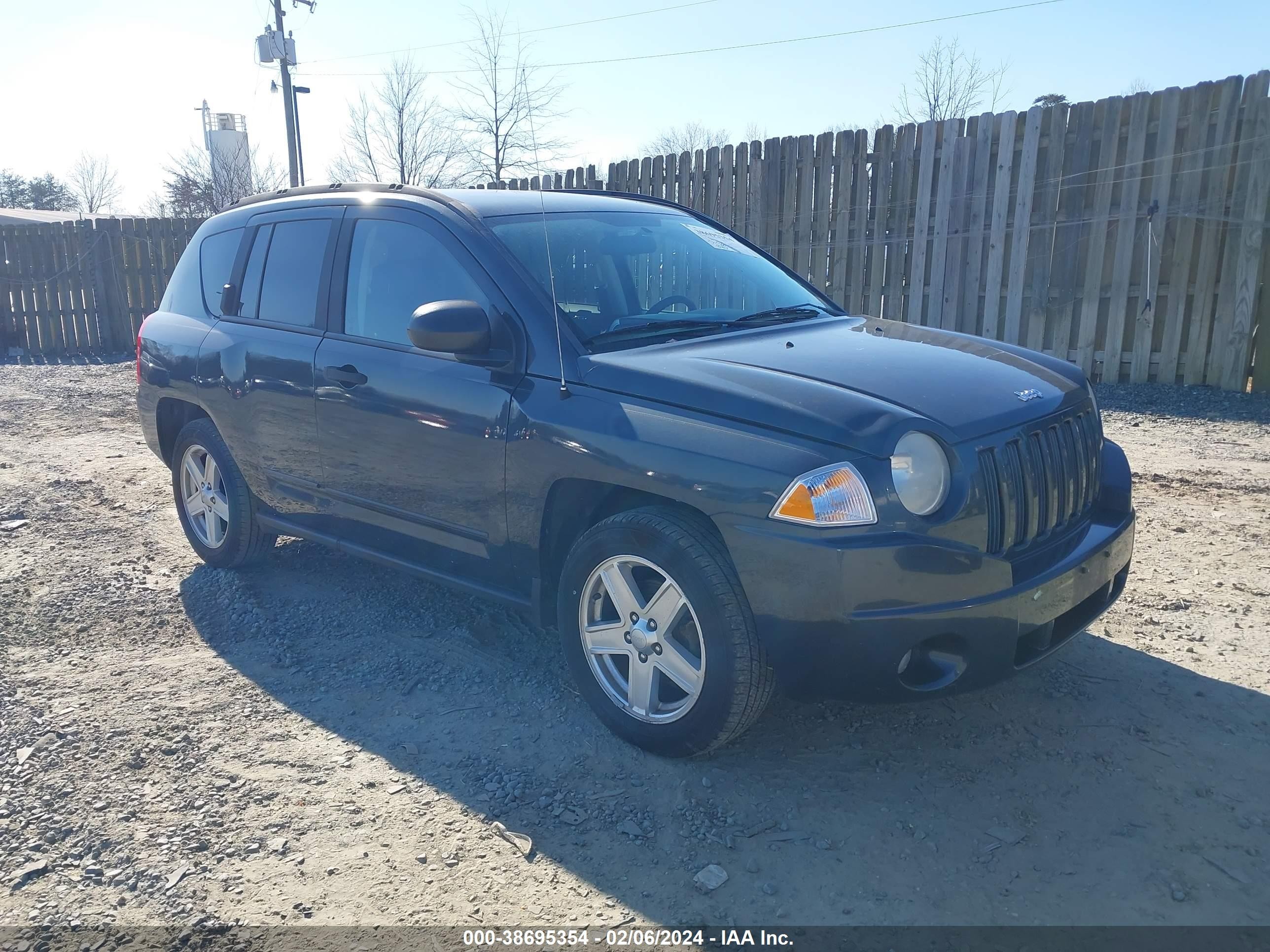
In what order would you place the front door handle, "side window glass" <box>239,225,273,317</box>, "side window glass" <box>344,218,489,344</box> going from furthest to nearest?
"side window glass" <box>239,225,273,317</box>, the front door handle, "side window glass" <box>344,218,489,344</box>

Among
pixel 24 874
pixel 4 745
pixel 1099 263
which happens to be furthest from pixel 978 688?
pixel 1099 263

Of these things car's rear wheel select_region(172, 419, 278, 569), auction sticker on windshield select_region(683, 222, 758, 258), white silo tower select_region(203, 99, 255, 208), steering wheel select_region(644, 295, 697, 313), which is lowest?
car's rear wheel select_region(172, 419, 278, 569)

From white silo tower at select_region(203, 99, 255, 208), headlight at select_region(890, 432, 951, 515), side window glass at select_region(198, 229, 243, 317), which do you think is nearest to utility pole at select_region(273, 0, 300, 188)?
white silo tower at select_region(203, 99, 255, 208)

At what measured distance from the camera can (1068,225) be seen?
895cm

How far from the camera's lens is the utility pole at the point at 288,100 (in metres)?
24.5

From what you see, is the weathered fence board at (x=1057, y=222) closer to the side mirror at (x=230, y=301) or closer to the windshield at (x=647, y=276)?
the windshield at (x=647, y=276)

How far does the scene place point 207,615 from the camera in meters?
4.67

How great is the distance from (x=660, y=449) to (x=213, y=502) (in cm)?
318

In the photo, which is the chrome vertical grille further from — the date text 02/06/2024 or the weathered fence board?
the weathered fence board

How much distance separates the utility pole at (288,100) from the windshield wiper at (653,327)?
76.3 ft

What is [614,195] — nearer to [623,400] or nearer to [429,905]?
[623,400]

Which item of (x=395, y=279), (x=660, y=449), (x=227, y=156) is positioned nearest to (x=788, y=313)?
(x=660, y=449)

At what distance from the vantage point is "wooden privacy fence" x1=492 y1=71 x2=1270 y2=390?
8.22 m

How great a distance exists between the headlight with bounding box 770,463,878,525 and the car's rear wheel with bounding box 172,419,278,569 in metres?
3.27
